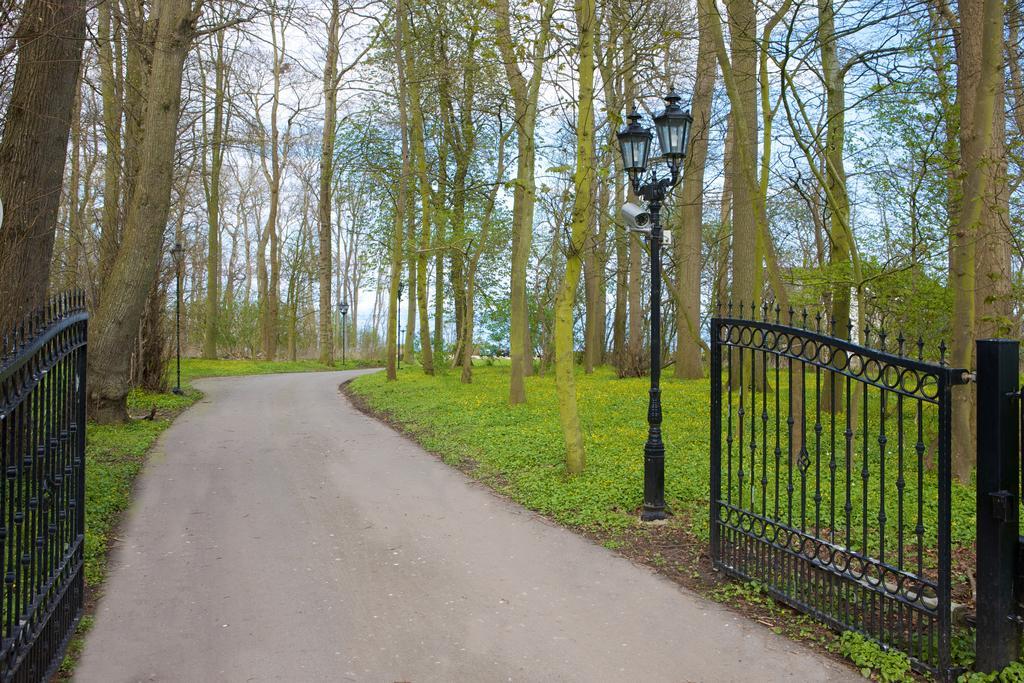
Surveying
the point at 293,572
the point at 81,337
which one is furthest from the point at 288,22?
the point at 293,572

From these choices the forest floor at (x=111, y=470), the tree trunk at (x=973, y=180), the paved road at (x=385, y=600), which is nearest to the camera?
the paved road at (x=385, y=600)

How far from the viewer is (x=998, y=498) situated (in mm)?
3701

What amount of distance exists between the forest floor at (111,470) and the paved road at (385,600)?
13 centimetres

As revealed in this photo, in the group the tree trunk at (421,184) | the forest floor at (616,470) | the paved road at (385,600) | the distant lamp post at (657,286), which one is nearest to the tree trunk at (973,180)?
the forest floor at (616,470)

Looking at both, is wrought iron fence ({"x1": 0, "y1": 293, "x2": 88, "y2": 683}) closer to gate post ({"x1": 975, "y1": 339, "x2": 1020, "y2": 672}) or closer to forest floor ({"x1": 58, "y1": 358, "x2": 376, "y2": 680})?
forest floor ({"x1": 58, "y1": 358, "x2": 376, "y2": 680})

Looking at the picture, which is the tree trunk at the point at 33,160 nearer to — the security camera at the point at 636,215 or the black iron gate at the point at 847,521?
the security camera at the point at 636,215

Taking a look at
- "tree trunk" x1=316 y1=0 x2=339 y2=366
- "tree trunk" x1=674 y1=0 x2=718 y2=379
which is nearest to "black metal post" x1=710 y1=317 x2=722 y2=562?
"tree trunk" x1=674 y1=0 x2=718 y2=379

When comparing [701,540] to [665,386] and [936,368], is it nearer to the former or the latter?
[936,368]

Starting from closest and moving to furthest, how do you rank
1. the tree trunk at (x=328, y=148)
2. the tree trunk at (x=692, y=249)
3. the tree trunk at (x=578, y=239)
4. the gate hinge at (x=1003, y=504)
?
the gate hinge at (x=1003, y=504), the tree trunk at (x=578, y=239), the tree trunk at (x=692, y=249), the tree trunk at (x=328, y=148)

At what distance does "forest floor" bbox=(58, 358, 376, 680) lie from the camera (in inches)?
209

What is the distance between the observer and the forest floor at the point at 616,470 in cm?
518

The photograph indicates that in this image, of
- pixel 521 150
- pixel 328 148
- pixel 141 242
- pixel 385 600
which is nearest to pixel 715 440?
pixel 385 600

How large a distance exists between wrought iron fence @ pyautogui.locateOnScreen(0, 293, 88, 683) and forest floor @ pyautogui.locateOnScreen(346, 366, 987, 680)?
411 centimetres

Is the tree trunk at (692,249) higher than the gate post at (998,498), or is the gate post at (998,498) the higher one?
the tree trunk at (692,249)
